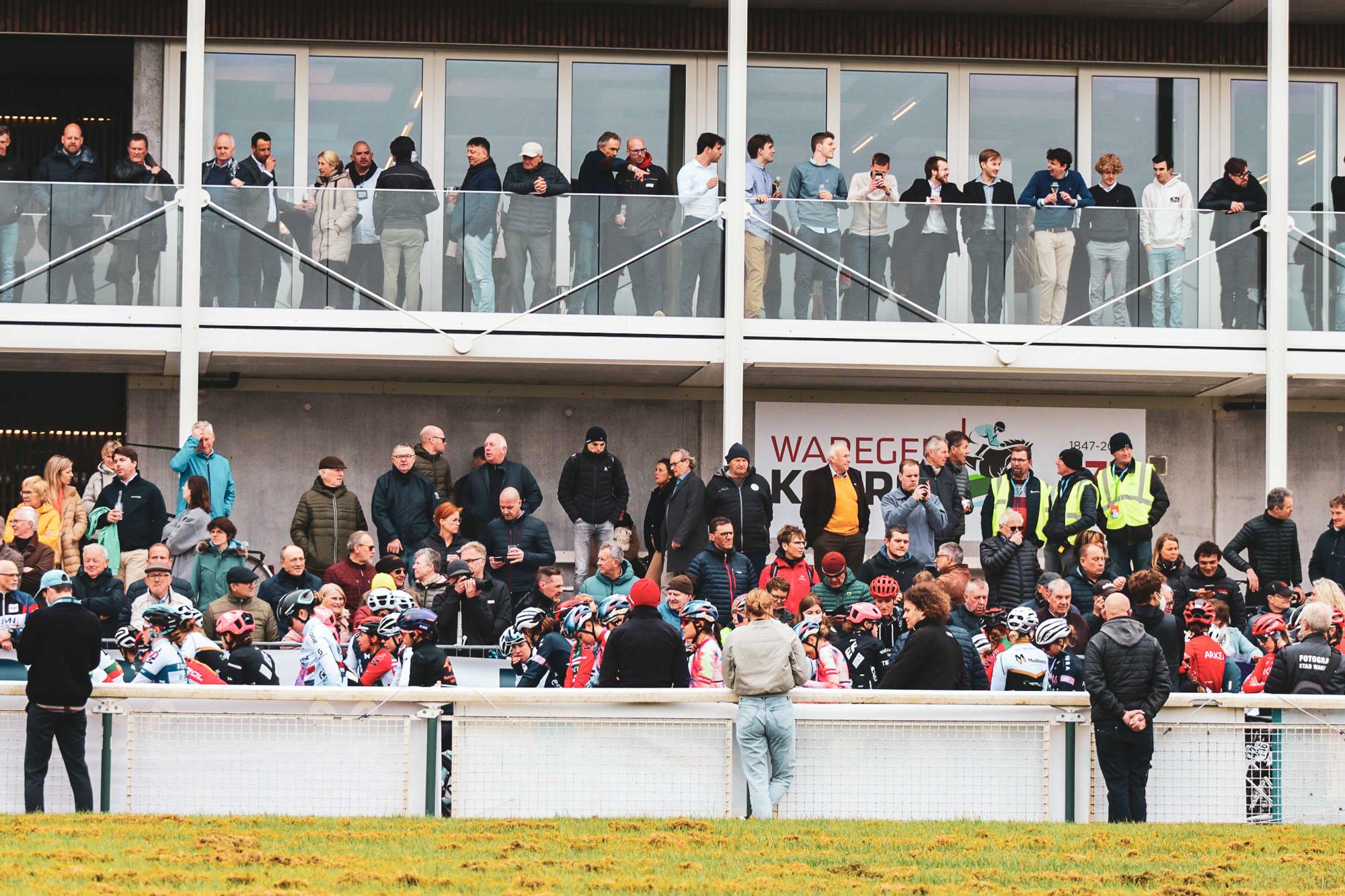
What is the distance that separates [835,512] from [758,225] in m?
3.08

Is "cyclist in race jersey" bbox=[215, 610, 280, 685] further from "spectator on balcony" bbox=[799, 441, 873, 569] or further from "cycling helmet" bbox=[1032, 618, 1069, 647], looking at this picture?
"spectator on balcony" bbox=[799, 441, 873, 569]

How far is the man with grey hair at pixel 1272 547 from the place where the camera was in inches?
610

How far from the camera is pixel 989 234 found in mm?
A: 17453

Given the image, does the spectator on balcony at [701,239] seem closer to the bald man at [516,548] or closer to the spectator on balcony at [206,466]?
the bald man at [516,548]

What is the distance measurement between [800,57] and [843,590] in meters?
8.70

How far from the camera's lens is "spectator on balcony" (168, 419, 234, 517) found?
15.3 m

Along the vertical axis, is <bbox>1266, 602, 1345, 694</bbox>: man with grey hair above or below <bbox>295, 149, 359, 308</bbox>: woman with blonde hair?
below

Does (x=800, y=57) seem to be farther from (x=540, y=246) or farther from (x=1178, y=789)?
(x=1178, y=789)

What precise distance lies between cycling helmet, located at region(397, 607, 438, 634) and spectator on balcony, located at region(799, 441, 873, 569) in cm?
536

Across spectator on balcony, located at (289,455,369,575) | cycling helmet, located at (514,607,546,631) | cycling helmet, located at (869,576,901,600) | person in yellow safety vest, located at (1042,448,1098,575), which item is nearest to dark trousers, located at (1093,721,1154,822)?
cycling helmet, located at (869,576,901,600)

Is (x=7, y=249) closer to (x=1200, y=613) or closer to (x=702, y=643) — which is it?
(x=702, y=643)

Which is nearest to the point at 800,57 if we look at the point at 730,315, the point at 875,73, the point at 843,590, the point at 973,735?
the point at 875,73

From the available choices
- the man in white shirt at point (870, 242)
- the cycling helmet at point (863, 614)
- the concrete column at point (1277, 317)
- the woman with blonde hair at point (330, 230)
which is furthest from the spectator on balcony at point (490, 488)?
the concrete column at point (1277, 317)

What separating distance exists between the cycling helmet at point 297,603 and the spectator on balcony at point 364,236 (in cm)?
482
